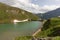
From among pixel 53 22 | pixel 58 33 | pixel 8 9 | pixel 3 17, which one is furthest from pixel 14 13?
pixel 58 33

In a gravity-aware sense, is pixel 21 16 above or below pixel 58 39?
below

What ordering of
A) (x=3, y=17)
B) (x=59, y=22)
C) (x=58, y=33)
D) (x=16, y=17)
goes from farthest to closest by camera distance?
(x=16, y=17), (x=3, y=17), (x=59, y=22), (x=58, y=33)

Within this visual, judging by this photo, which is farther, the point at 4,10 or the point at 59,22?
the point at 4,10

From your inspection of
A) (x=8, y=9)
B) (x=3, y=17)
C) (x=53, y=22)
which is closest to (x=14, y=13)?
(x=8, y=9)

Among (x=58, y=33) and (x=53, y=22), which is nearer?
(x=58, y=33)

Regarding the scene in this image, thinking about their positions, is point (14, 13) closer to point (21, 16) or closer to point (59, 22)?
point (21, 16)

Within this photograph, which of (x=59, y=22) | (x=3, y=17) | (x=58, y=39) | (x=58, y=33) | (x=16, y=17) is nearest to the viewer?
(x=58, y=39)

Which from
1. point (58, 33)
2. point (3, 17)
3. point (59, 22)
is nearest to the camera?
point (58, 33)

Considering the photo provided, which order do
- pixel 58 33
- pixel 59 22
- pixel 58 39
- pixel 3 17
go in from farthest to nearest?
pixel 3 17 → pixel 59 22 → pixel 58 33 → pixel 58 39

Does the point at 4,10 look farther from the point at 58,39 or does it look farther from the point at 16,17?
the point at 58,39
